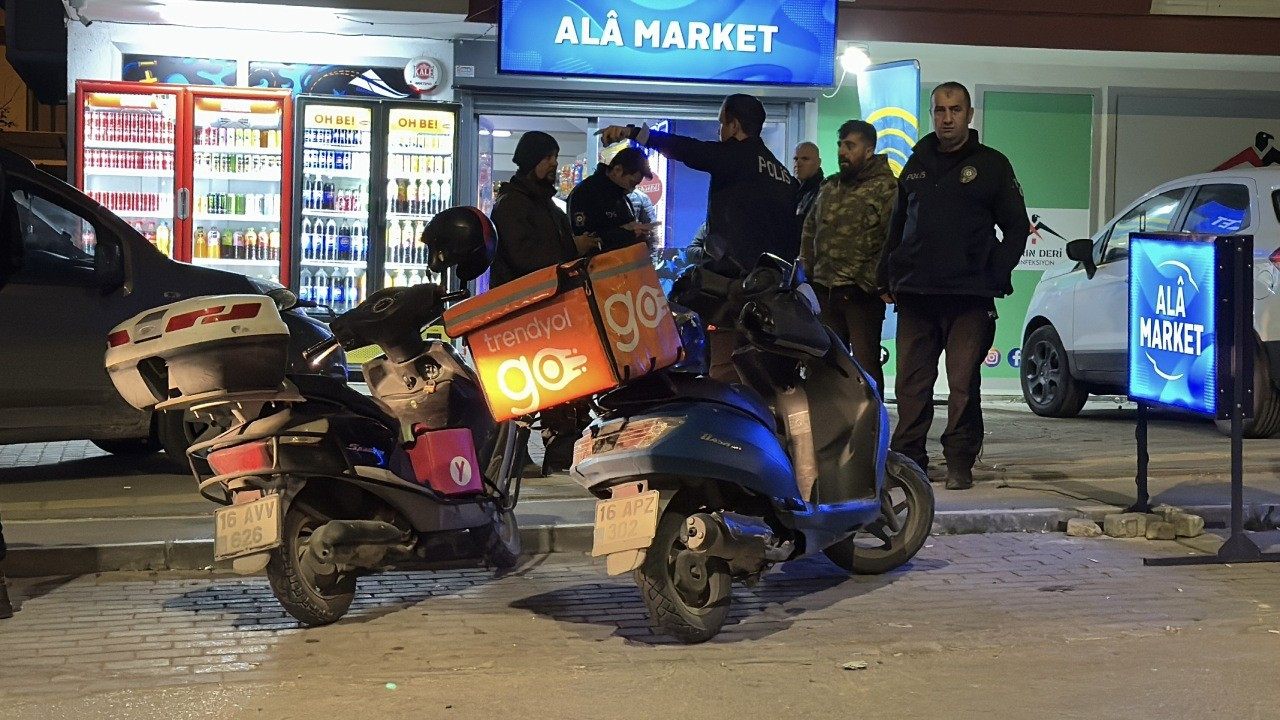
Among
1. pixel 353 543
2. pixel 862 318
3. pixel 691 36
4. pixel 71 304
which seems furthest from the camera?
pixel 691 36

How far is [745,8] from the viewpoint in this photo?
40.6ft

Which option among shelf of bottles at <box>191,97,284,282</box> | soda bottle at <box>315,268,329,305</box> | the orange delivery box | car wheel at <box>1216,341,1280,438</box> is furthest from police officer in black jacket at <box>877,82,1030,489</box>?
shelf of bottles at <box>191,97,284,282</box>

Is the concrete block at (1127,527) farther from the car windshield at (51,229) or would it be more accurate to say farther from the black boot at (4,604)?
the car windshield at (51,229)

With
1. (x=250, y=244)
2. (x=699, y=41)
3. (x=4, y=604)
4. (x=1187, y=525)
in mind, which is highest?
(x=699, y=41)

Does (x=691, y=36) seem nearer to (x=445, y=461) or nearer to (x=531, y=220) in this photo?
(x=531, y=220)

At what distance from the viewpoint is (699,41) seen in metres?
12.4

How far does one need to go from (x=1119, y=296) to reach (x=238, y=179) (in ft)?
24.8

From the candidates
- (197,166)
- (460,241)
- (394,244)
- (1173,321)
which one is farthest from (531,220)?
(197,166)

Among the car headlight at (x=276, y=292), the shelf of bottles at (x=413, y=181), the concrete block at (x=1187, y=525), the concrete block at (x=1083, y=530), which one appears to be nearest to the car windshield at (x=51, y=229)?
the car headlight at (x=276, y=292)

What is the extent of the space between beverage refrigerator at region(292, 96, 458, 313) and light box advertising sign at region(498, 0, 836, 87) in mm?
1711

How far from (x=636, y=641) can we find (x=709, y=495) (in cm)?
57

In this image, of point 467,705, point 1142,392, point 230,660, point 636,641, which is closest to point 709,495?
point 636,641

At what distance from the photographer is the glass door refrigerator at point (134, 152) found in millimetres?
12891

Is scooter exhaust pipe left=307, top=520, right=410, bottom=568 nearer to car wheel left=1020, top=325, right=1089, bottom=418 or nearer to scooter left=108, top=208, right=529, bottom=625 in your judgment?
scooter left=108, top=208, right=529, bottom=625
